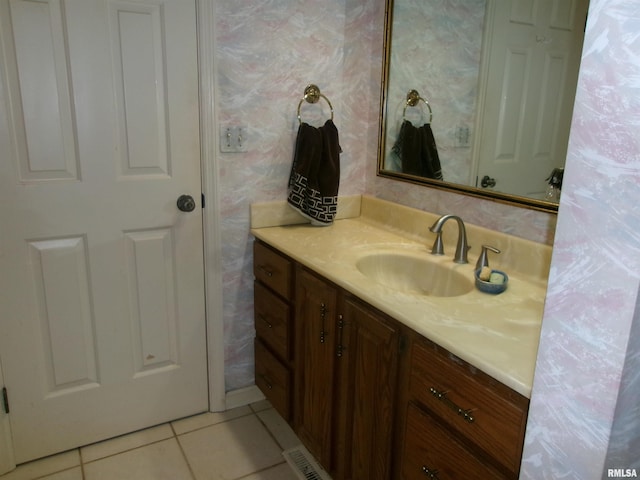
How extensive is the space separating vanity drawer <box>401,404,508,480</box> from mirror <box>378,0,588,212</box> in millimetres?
735

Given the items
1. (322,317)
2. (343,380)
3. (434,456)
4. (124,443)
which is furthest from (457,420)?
(124,443)

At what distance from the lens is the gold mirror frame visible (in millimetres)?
1460

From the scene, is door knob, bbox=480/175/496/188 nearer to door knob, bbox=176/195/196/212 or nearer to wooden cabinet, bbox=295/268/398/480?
Result: wooden cabinet, bbox=295/268/398/480

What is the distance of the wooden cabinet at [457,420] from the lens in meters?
0.92

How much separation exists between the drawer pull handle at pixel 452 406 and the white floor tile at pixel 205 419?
49.9 inches

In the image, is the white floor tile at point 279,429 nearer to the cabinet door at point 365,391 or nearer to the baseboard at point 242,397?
the baseboard at point 242,397

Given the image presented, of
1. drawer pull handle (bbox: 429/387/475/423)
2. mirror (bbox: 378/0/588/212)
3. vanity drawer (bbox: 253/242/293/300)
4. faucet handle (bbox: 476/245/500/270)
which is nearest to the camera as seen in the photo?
drawer pull handle (bbox: 429/387/475/423)

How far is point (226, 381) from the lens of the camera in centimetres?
214

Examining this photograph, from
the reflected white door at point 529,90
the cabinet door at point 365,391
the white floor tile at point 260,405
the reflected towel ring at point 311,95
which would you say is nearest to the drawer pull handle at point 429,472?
the cabinet door at point 365,391

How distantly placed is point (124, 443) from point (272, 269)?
94 cm

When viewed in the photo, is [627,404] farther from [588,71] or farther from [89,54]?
[89,54]

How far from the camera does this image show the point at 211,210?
192cm

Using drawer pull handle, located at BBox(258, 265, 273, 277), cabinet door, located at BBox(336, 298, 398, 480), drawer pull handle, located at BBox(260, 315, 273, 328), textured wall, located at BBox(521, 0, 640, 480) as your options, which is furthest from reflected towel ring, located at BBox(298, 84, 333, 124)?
textured wall, located at BBox(521, 0, 640, 480)

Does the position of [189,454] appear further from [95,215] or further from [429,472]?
[429,472]
